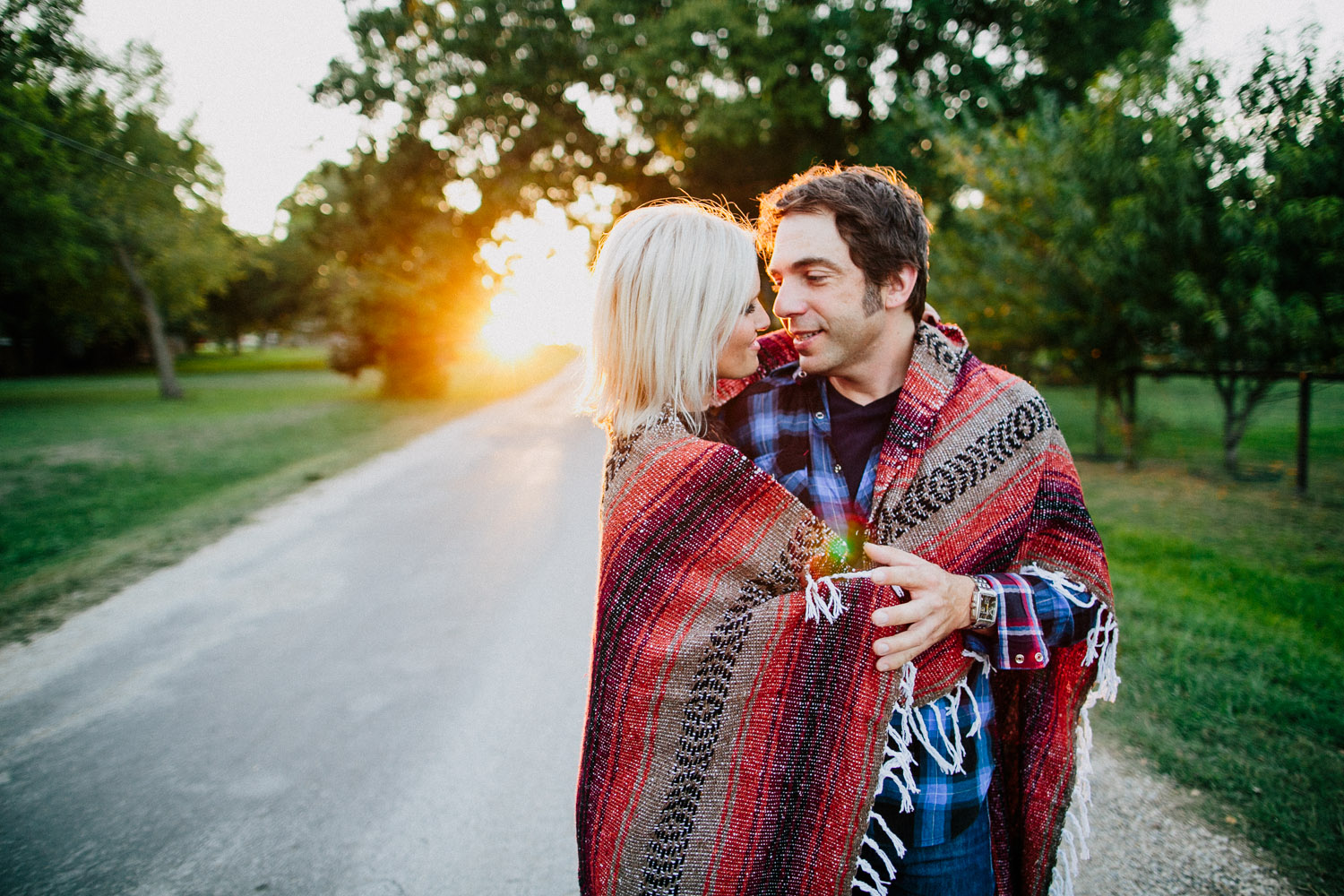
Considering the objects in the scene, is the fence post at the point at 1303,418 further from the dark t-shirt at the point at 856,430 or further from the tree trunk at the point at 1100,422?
the dark t-shirt at the point at 856,430

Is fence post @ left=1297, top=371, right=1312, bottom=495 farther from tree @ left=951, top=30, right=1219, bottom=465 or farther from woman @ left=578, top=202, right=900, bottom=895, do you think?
woman @ left=578, top=202, right=900, bottom=895

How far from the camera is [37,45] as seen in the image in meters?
16.8

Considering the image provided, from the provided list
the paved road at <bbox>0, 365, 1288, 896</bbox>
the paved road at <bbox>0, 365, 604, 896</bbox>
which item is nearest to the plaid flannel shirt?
the paved road at <bbox>0, 365, 1288, 896</bbox>

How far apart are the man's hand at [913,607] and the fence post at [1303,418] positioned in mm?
7801

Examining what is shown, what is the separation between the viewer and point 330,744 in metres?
3.31

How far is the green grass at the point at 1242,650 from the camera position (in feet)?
8.66

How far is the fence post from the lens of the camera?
22.5ft

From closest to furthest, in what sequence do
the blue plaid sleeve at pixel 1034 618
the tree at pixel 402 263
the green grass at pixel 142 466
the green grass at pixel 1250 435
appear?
1. the blue plaid sleeve at pixel 1034 618
2. the green grass at pixel 142 466
3. the green grass at pixel 1250 435
4. the tree at pixel 402 263

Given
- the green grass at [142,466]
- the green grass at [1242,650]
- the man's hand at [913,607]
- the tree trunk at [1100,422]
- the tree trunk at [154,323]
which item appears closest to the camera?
the man's hand at [913,607]

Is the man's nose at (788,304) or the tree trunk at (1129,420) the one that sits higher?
the man's nose at (788,304)

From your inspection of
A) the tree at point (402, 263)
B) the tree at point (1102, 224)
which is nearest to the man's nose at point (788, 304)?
the tree at point (1102, 224)

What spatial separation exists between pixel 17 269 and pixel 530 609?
23.6m

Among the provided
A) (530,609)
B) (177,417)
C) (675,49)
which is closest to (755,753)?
(530,609)

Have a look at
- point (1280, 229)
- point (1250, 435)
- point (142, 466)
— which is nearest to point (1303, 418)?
point (1280, 229)
